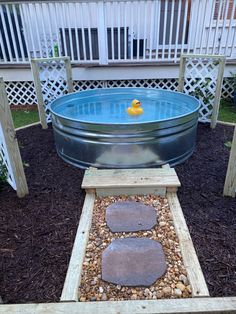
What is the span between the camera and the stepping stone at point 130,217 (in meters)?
2.34

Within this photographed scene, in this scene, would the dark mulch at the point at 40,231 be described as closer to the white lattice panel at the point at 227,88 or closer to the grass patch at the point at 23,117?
the grass patch at the point at 23,117

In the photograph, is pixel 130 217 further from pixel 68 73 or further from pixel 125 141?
pixel 68 73

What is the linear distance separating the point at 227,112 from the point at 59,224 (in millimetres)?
4407

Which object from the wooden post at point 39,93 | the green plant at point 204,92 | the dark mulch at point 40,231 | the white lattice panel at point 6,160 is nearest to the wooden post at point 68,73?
the wooden post at point 39,93

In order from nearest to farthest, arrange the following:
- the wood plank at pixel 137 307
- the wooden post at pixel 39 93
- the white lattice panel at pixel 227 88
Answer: the wood plank at pixel 137 307 → the wooden post at pixel 39 93 → the white lattice panel at pixel 227 88

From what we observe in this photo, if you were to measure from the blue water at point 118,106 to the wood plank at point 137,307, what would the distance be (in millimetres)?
2729

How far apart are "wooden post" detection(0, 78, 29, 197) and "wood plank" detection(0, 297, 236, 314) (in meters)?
1.35

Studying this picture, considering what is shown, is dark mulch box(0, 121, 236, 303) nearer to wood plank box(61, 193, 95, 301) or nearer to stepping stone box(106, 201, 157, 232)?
wood plank box(61, 193, 95, 301)

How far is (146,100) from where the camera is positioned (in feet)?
16.0

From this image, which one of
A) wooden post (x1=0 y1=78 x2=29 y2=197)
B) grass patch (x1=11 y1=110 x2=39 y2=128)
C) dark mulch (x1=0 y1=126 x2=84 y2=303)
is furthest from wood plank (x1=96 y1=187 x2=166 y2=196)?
grass patch (x1=11 y1=110 x2=39 y2=128)

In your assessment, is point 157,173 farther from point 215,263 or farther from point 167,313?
point 167,313

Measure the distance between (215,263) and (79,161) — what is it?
2.03 metres

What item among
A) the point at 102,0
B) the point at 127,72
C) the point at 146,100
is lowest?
the point at 146,100

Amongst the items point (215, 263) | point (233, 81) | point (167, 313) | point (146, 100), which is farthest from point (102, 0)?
point (167, 313)
